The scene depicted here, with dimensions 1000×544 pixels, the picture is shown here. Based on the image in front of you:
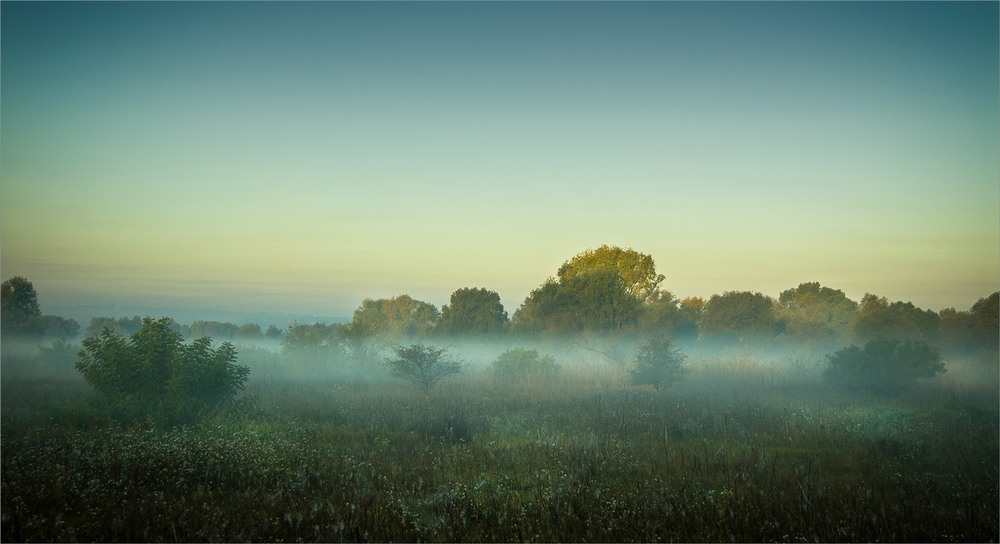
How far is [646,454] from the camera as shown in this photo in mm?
9781

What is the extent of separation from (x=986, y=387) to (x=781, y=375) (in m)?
7.17

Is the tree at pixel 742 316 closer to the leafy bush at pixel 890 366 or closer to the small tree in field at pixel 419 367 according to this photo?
the leafy bush at pixel 890 366

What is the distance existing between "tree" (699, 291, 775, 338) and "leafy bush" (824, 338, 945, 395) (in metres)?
27.0

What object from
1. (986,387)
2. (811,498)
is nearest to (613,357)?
(986,387)

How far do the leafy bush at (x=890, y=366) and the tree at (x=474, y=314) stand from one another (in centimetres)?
2677

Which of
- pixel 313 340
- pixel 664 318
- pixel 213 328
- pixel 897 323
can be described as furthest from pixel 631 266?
pixel 213 328

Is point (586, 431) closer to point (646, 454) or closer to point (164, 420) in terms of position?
point (646, 454)

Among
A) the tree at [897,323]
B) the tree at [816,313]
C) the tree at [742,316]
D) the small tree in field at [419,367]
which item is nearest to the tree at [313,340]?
the small tree in field at [419,367]

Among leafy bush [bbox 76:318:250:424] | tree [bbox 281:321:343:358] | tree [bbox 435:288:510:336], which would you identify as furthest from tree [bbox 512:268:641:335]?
leafy bush [bbox 76:318:250:424]

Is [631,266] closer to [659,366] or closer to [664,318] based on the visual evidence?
[664,318]

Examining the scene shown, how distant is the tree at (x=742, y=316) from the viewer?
47656 millimetres

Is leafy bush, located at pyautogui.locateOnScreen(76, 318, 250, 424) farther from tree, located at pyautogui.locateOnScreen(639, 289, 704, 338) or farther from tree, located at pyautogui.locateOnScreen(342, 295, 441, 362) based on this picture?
tree, located at pyautogui.locateOnScreen(342, 295, 441, 362)

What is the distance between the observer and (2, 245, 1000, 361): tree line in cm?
3003

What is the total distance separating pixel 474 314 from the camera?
146 feet
